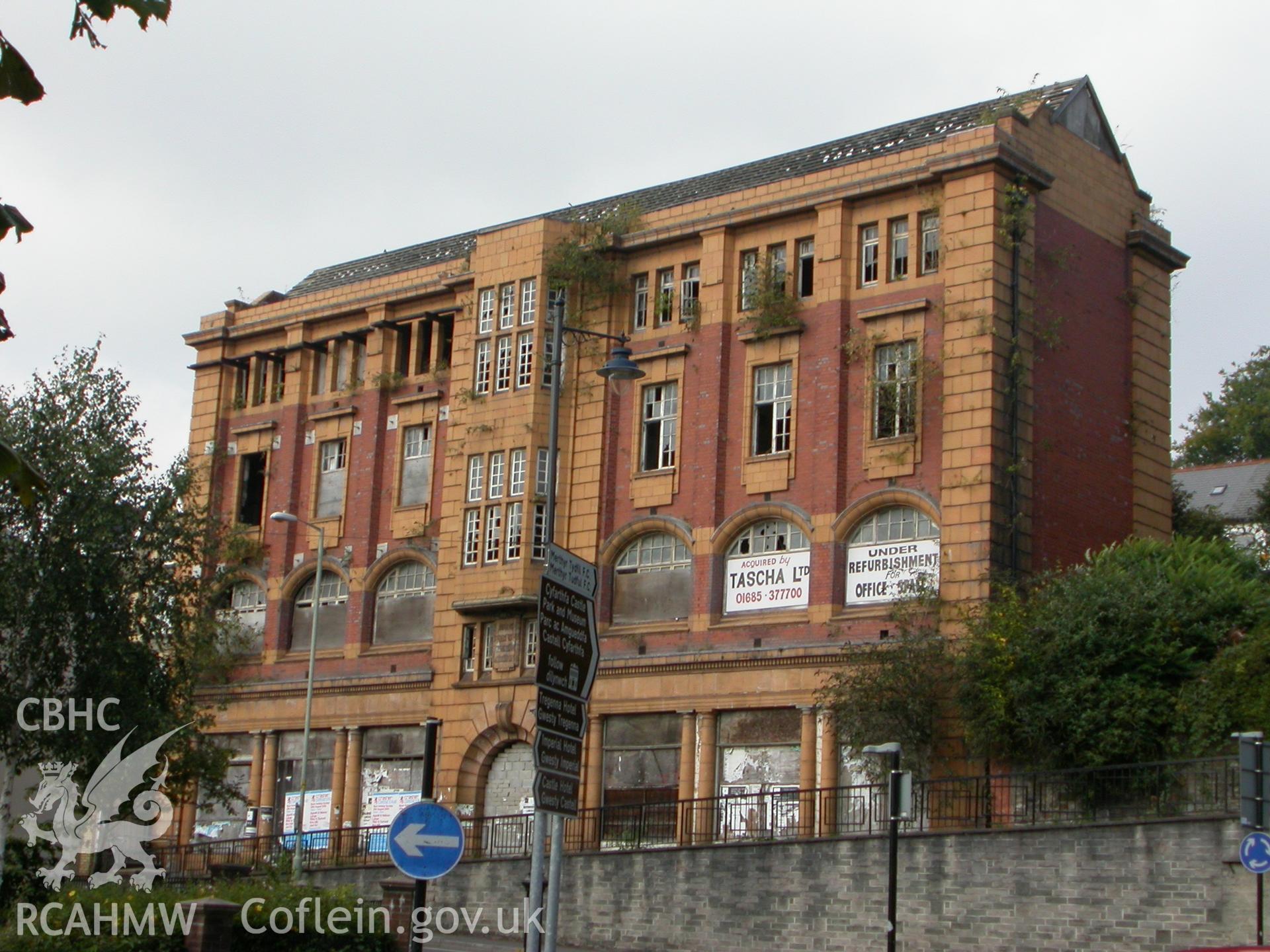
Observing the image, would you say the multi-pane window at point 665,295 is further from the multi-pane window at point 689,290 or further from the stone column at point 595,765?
the stone column at point 595,765

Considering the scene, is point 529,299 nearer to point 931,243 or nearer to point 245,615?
point 931,243

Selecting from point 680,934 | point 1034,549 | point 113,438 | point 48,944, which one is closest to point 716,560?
point 1034,549

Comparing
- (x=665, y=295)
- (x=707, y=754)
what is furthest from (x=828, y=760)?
(x=665, y=295)

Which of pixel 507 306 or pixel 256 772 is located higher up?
pixel 507 306

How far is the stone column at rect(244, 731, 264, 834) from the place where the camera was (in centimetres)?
4788

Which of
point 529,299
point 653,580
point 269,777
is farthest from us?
point 269,777

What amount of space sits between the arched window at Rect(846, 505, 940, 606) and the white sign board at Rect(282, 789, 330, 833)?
16.0m

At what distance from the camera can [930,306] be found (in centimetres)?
3819

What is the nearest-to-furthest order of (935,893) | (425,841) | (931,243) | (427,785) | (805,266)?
1. (425,841)
2. (427,785)
3. (935,893)
4. (931,243)
5. (805,266)

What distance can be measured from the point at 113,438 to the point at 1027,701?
18188 millimetres

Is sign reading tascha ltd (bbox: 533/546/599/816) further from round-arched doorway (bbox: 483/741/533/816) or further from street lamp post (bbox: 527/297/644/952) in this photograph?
round-arched doorway (bbox: 483/741/533/816)

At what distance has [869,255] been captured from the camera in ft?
130

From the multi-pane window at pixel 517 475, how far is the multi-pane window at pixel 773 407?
6.02 m

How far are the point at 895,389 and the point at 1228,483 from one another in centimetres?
3532
